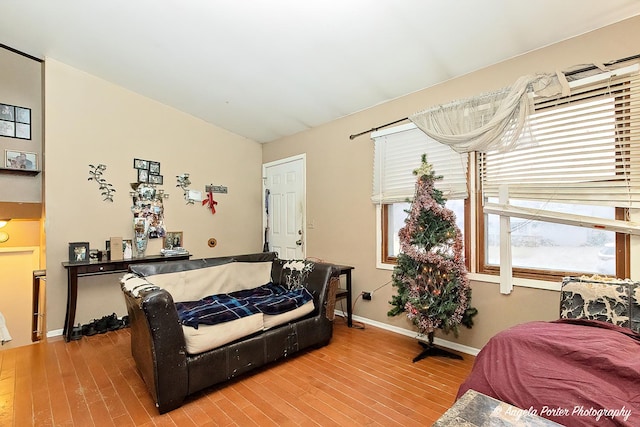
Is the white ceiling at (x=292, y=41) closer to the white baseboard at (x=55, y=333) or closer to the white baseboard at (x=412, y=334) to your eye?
the white baseboard at (x=412, y=334)

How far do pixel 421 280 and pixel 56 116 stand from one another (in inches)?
164

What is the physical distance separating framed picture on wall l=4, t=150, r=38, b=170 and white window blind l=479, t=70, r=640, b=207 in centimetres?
512

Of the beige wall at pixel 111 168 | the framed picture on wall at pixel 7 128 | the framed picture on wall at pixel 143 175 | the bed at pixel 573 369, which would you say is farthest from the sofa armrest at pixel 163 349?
the framed picture on wall at pixel 7 128

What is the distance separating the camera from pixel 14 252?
5.19 m

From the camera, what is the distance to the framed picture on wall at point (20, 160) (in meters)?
3.65

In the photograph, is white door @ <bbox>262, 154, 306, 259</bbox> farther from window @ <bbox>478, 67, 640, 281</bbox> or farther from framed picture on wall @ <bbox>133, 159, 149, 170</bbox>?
window @ <bbox>478, 67, 640, 281</bbox>

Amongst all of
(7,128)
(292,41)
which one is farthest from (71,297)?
(292,41)

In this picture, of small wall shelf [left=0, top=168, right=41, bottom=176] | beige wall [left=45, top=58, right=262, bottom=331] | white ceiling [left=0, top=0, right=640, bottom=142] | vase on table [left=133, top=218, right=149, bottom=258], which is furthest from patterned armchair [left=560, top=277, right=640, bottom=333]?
small wall shelf [left=0, top=168, right=41, bottom=176]

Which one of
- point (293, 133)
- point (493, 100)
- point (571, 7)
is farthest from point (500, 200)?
point (293, 133)

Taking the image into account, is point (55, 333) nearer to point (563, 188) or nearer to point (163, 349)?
point (163, 349)

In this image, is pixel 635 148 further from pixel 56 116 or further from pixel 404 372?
pixel 56 116

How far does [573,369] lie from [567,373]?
47 mm

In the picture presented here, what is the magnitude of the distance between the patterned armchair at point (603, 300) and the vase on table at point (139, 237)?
4199mm

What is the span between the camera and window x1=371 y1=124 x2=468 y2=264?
2.94m
